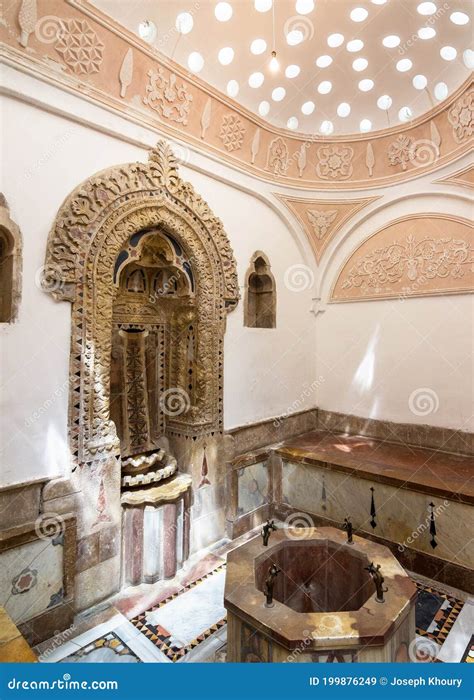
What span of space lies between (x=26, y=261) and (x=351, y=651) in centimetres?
334

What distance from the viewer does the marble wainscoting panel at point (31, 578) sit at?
280 centimetres

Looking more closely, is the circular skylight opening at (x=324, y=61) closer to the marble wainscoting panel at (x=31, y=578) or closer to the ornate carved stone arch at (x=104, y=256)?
the ornate carved stone arch at (x=104, y=256)

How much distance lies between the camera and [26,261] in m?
2.97

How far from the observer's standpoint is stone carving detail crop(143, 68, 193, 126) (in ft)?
12.3

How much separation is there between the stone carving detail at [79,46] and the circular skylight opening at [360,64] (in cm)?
305

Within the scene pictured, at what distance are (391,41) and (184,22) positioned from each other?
7.80 feet

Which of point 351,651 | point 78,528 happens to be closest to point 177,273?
point 78,528

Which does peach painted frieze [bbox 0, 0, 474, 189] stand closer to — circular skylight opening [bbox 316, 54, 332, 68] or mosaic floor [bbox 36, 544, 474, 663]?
circular skylight opening [bbox 316, 54, 332, 68]

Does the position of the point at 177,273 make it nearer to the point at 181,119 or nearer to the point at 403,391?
the point at 181,119
